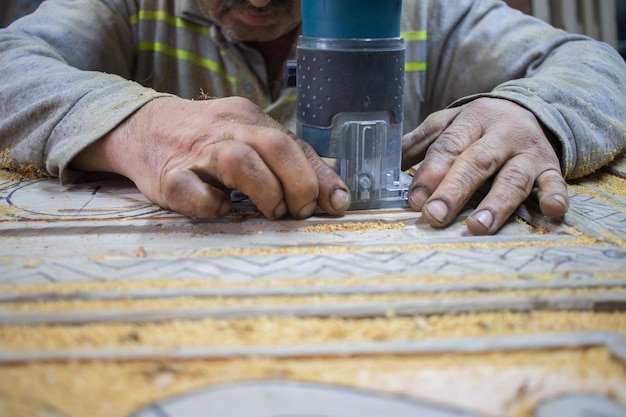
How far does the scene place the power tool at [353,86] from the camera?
1.06 metres

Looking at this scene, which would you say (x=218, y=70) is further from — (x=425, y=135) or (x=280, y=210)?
(x=280, y=210)

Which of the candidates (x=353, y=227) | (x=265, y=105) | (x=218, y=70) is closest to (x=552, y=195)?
(x=353, y=227)

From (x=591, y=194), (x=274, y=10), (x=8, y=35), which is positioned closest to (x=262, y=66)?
(x=274, y=10)

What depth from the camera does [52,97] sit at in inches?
52.4

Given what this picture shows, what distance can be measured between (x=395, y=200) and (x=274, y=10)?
2.41 feet

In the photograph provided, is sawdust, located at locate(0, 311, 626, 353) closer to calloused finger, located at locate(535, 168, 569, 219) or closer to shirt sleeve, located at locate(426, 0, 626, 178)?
calloused finger, located at locate(535, 168, 569, 219)

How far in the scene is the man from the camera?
1.09m

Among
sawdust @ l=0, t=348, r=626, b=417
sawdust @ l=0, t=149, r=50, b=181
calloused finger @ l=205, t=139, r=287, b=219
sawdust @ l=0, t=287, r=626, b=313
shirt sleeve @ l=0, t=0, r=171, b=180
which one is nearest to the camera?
sawdust @ l=0, t=348, r=626, b=417

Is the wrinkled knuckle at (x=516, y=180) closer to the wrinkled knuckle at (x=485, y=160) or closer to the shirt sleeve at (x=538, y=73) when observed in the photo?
the wrinkled knuckle at (x=485, y=160)

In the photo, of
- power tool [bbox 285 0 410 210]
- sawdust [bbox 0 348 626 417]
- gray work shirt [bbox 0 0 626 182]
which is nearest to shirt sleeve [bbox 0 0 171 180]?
gray work shirt [bbox 0 0 626 182]

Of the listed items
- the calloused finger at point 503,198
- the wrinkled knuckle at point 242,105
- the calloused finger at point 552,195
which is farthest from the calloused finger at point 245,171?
the calloused finger at point 552,195

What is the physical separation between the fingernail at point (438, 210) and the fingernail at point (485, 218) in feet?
0.17

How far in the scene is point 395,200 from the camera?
121 cm

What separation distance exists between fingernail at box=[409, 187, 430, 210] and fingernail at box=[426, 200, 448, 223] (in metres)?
0.07
